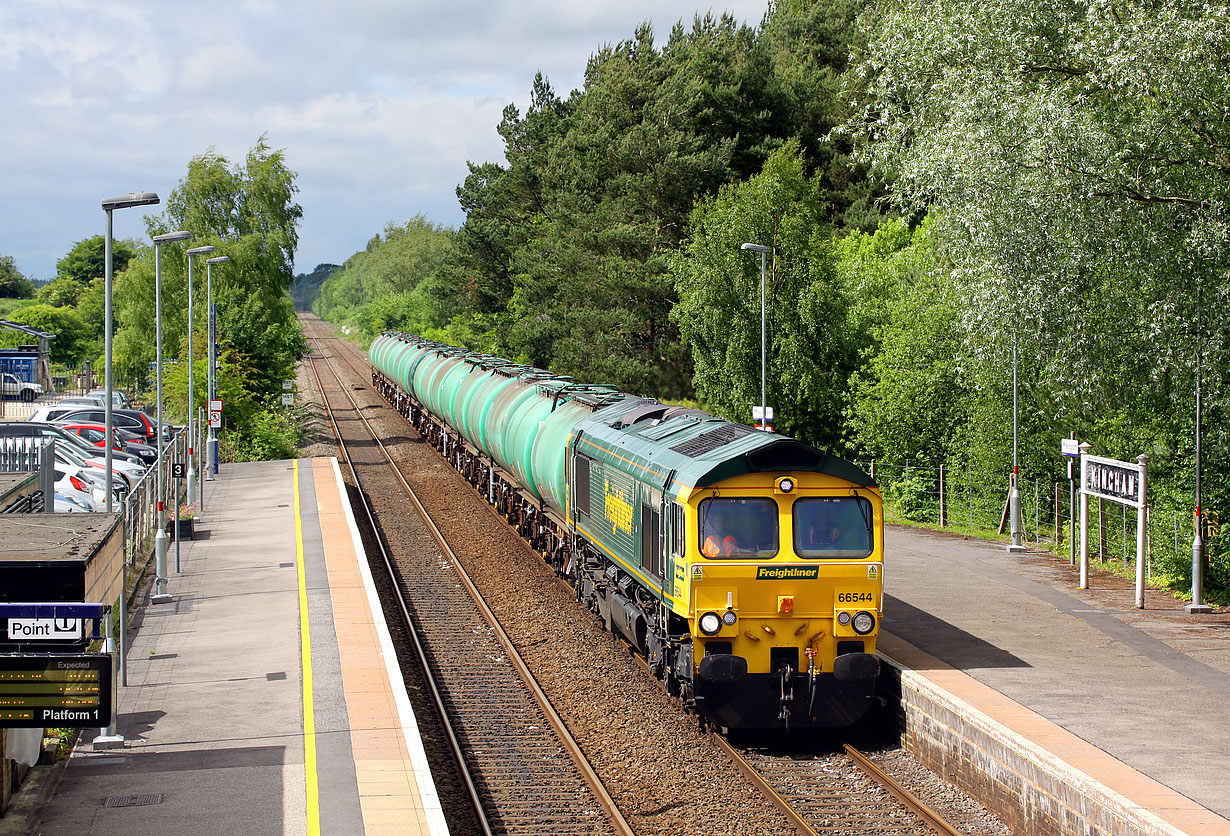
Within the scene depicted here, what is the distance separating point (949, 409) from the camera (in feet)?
100

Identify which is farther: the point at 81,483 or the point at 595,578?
the point at 81,483

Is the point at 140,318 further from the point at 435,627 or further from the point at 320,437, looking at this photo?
the point at 435,627

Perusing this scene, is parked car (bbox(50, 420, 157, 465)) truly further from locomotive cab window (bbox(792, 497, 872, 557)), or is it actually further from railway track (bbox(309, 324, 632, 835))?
locomotive cab window (bbox(792, 497, 872, 557))

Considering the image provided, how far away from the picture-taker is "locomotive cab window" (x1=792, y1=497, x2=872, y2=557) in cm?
1248

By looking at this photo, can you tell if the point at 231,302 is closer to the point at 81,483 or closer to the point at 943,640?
the point at 81,483

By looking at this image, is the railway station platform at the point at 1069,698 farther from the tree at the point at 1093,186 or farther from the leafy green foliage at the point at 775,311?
the leafy green foliage at the point at 775,311

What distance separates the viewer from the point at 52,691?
866 cm

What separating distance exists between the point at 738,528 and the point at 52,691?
6.78 meters

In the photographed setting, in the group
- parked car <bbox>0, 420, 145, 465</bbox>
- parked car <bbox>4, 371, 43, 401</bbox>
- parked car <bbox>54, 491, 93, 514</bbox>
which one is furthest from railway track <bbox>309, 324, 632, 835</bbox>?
parked car <bbox>4, 371, 43, 401</bbox>

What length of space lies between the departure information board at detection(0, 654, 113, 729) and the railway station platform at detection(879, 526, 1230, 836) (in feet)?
25.2

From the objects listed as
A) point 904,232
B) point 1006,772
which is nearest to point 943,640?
point 1006,772

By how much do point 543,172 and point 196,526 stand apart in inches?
1317

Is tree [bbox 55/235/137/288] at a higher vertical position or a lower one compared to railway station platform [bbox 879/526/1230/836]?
higher

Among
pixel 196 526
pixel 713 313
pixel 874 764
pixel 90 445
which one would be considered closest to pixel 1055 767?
pixel 874 764
